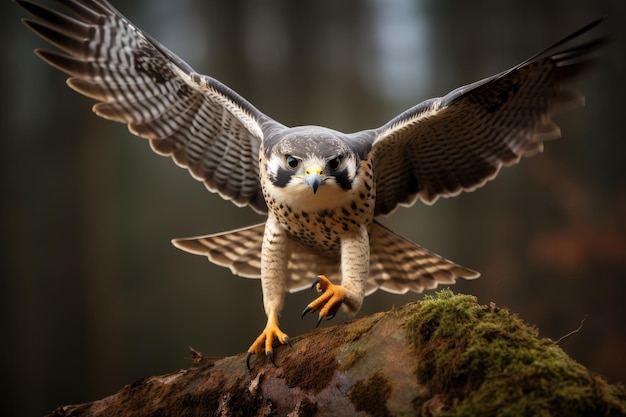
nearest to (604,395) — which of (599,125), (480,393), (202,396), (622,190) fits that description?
(480,393)

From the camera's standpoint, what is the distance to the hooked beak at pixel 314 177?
188 centimetres

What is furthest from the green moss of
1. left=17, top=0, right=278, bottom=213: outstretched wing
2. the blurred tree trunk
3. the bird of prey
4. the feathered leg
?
left=17, top=0, right=278, bottom=213: outstretched wing

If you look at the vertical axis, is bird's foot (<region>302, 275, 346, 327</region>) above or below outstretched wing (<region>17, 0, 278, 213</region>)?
below

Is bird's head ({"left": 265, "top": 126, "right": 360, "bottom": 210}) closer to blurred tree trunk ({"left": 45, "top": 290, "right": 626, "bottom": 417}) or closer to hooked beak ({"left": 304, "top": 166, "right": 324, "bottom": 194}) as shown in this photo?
hooked beak ({"left": 304, "top": 166, "right": 324, "bottom": 194})

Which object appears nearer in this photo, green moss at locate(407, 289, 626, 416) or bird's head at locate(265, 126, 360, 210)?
green moss at locate(407, 289, 626, 416)

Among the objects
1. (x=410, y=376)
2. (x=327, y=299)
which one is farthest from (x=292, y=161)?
(x=410, y=376)

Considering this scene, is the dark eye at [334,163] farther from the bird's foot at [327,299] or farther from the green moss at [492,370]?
the green moss at [492,370]

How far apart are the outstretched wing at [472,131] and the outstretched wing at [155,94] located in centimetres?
70

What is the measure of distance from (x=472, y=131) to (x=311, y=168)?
3.12ft

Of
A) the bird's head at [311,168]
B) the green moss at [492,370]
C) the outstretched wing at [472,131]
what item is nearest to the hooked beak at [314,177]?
the bird's head at [311,168]

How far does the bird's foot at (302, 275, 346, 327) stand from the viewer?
1990 mm

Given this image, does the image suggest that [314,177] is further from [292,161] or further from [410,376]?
[410,376]

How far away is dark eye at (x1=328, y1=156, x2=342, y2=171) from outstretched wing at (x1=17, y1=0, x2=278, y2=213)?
1.97 ft

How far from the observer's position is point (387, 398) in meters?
1.41
